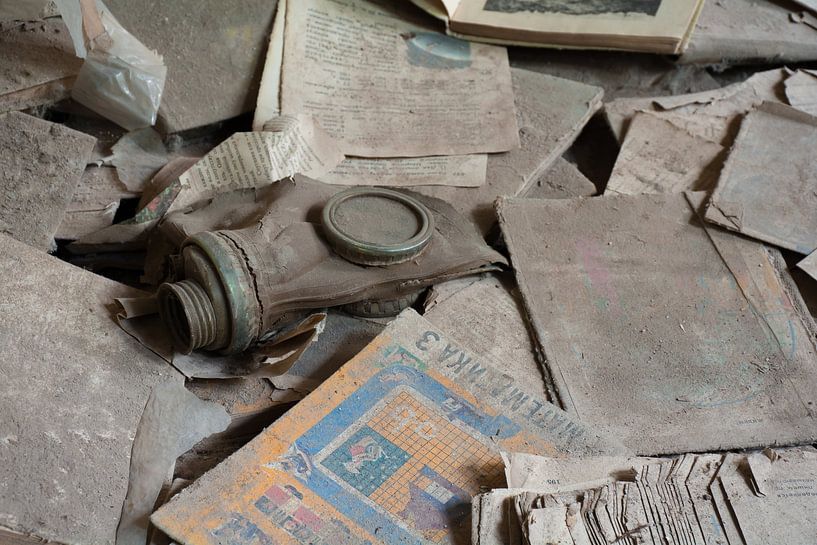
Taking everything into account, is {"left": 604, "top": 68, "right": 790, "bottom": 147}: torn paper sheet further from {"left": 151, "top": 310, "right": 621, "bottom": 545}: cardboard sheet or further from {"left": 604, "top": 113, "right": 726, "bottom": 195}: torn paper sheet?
{"left": 151, "top": 310, "right": 621, "bottom": 545}: cardboard sheet

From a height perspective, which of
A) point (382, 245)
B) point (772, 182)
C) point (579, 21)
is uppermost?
point (579, 21)

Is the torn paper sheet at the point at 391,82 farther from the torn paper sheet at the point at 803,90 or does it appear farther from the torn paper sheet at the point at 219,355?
the torn paper sheet at the point at 803,90

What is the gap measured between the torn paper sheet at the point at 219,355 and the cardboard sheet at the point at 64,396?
3cm

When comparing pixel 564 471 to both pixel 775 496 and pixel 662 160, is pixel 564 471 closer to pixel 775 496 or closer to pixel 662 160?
pixel 775 496

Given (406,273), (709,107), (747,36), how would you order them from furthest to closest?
(747,36)
(709,107)
(406,273)

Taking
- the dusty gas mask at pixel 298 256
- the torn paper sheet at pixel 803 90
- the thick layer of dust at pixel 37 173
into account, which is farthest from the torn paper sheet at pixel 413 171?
the torn paper sheet at pixel 803 90

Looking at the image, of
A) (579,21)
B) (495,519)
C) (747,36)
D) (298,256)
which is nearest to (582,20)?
(579,21)

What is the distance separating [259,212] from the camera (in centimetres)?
182

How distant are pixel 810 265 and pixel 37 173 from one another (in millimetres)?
1754

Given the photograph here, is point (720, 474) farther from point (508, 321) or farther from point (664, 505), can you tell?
point (508, 321)

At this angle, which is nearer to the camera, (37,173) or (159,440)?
(159,440)

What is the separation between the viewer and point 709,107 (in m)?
2.34

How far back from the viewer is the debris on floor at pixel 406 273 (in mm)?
1425

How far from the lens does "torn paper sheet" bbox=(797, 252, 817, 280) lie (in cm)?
192
